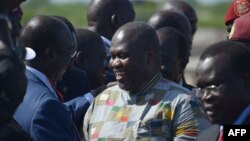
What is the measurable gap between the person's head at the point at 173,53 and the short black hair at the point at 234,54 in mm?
2524

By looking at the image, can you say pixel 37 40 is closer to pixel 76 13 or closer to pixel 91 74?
pixel 91 74

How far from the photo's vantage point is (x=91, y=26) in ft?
32.6

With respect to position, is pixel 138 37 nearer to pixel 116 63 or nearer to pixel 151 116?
pixel 116 63

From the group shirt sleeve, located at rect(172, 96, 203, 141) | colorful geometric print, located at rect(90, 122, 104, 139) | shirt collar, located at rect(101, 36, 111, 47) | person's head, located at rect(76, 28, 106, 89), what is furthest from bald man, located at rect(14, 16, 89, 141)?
shirt collar, located at rect(101, 36, 111, 47)

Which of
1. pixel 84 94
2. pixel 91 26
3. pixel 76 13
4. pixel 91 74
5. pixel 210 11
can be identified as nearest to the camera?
pixel 84 94

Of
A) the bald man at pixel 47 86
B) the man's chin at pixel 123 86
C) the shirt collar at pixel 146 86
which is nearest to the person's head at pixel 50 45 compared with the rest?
the bald man at pixel 47 86

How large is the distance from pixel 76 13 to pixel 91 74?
4232 centimetres

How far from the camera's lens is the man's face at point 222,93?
5.96 m

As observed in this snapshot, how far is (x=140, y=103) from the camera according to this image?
→ 7207 mm

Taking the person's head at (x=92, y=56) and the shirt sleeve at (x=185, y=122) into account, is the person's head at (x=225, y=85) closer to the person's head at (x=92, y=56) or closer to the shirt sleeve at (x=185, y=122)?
the shirt sleeve at (x=185, y=122)

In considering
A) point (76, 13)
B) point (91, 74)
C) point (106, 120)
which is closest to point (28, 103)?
point (106, 120)

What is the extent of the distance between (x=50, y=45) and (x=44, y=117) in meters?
0.73

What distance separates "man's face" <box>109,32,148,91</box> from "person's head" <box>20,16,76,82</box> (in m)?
0.34

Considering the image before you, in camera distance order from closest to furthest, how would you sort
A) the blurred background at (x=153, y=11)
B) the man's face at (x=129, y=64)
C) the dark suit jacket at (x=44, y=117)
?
the dark suit jacket at (x=44, y=117) < the man's face at (x=129, y=64) < the blurred background at (x=153, y=11)
